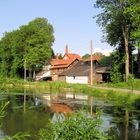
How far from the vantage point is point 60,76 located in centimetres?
8631

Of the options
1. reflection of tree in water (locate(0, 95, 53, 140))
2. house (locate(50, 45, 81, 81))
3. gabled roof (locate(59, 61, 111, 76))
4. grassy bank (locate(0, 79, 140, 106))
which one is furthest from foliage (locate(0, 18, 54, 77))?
reflection of tree in water (locate(0, 95, 53, 140))

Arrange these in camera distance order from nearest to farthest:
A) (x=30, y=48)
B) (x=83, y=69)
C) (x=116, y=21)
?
(x=116, y=21) < (x=83, y=69) < (x=30, y=48)

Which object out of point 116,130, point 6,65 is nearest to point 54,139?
point 116,130

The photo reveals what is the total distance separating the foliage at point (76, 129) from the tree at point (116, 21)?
141 ft

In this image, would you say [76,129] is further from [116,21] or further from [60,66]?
[60,66]

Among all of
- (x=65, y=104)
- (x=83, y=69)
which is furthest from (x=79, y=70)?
(x=65, y=104)

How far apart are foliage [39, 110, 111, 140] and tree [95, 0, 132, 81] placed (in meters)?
43.0

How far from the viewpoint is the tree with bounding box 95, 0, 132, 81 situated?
54.2m

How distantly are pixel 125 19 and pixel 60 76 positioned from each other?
33896 millimetres

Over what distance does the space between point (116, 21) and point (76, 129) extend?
46438 millimetres

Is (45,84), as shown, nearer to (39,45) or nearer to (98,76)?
(98,76)

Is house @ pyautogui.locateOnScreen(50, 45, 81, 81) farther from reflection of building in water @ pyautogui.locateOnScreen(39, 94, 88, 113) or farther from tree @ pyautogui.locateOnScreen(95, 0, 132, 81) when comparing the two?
reflection of building in water @ pyautogui.locateOnScreen(39, 94, 88, 113)

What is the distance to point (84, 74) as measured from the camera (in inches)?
2943

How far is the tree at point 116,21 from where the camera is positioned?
54250mm
